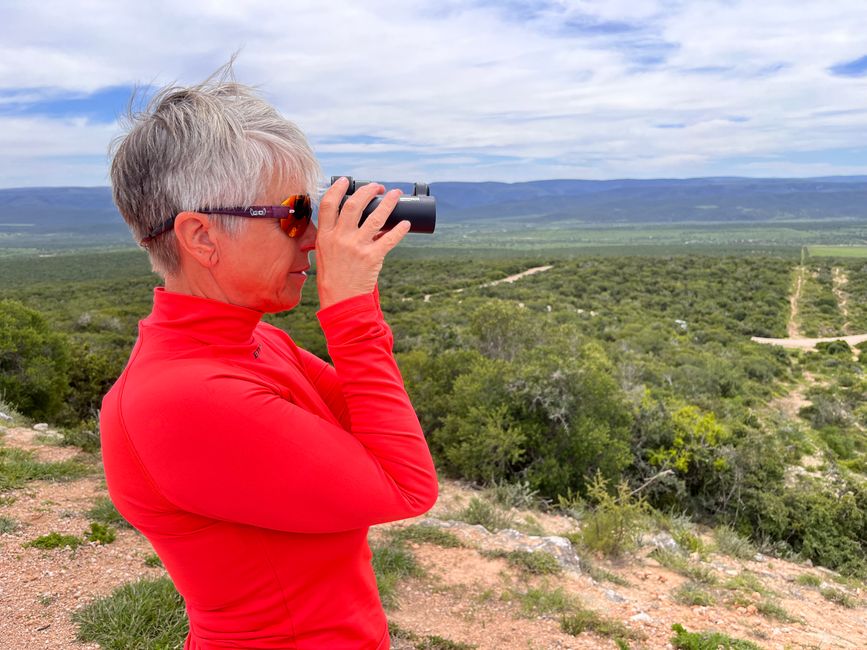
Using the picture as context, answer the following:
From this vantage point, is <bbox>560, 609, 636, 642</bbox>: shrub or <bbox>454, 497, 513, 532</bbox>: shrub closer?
<bbox>560, 609, 636, 642</bbox>: shrub

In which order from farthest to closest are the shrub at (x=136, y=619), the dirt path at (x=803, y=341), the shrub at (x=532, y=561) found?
the dirt path at (x=803, y=341) < the shrub at (x=532, y=561) < the shrub at (x=136, y=619)

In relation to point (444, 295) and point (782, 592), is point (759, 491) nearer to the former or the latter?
point (782, 592)

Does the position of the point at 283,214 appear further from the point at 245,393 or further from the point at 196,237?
the point at 245,393

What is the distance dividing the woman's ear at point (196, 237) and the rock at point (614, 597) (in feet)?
13.2

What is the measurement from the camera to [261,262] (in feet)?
3.40

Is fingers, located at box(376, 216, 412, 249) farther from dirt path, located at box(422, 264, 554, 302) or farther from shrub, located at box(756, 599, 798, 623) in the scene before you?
dirt path, located at box(422, 264, 554, 302)

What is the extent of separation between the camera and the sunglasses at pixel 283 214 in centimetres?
99

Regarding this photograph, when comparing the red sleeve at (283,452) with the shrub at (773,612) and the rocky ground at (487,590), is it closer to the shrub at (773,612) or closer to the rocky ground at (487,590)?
the rocky ground at (487,590)

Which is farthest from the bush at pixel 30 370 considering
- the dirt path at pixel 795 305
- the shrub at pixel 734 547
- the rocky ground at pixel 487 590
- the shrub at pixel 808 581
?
the dirt path at pixel 795 305

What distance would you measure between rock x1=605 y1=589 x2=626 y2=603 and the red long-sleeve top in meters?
3.55

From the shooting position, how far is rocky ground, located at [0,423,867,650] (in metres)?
3.48

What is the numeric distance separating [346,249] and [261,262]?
147 mm

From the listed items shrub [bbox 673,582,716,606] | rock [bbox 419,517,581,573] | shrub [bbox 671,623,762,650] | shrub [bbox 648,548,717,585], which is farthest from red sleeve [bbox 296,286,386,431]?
shrub [bbox 648,548,717,585]

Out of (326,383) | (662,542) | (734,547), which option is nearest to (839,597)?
(734,547)
